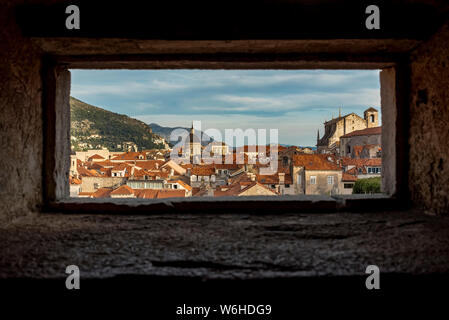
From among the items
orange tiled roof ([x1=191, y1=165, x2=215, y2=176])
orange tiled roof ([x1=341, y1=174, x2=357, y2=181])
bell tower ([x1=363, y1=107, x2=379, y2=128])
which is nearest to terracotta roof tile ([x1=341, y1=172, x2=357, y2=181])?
orange tiled roof ([x1=341, y1=174, x2=357, y2=181])

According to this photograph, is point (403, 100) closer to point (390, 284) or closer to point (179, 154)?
point (390, 284)

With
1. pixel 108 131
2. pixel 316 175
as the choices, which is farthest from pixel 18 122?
pixel 108 131

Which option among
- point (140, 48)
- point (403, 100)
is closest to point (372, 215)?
point (403, 100)

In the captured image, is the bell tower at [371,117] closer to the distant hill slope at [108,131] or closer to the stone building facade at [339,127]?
the stone building facade at [339,127]

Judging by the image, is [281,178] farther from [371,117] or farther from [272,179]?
[371,117]
